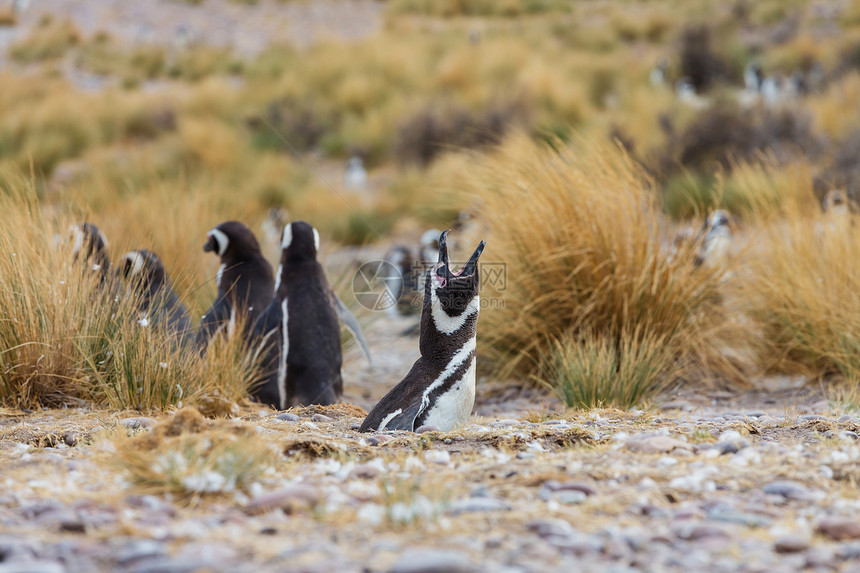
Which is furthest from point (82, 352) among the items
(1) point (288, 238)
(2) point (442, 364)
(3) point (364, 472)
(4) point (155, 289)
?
(3) point (364, 472)

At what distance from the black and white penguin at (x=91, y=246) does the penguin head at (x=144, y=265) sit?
0.11 m

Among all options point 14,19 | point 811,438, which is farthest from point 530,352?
point 14,19

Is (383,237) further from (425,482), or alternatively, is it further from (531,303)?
(425,482)

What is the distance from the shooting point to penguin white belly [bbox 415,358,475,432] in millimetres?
3309

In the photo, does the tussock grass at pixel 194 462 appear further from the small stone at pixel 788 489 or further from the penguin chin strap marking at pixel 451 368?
the small stone at pixel 788 489

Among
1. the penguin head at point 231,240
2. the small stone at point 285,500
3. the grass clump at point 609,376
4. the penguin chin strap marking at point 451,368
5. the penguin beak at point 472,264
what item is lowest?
the grass clump at point 609,376

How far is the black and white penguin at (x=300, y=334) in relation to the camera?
4.49 m

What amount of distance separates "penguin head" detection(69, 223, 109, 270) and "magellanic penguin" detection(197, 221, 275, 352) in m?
0.59

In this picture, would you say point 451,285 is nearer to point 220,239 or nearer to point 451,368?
point 451,368

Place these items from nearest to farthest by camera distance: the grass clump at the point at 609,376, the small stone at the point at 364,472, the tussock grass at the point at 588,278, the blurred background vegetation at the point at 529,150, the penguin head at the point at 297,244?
1. the small stone at the point at 364,472
2. the grass clump at the point at 609,376
3. the penguin head at the point at 297,244
4. the tussock grass at the point at 588,278
5. the blurred background vegetation at the point at 529,150

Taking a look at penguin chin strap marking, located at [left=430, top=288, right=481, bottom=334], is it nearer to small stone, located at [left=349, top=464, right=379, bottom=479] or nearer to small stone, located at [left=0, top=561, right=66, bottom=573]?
small stone, located at [left=349, top=464, right=379, bottom=479]

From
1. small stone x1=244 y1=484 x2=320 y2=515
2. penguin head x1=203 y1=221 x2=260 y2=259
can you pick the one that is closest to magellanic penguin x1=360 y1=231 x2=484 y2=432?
small stone x1=244 y1=484 x2=320 y2=515

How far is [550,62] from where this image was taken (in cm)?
1991

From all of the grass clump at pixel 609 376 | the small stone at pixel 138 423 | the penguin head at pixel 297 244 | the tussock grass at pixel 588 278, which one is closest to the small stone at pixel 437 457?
the small stone at pixel 138 423
